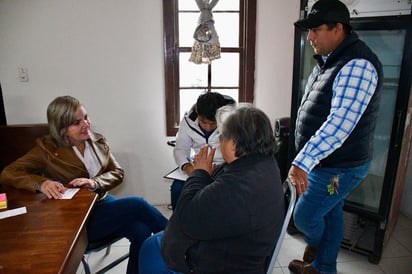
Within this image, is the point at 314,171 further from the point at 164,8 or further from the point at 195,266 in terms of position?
the point at 164,8

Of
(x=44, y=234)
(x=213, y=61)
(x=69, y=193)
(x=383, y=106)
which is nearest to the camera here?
(x=44, y=234)

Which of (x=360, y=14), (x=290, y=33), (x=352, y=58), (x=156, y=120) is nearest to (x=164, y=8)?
(x=156, y=120)

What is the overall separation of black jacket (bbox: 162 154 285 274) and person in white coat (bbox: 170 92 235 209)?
77 cm

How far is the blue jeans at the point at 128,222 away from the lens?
58.8 inches

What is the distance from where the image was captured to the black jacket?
3.01 ft

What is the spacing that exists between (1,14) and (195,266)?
90.3 inches

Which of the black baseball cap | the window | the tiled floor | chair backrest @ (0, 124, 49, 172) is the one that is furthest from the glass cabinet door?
chair backrest @ (0, 124, 49, 172)

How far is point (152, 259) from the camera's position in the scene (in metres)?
1.23

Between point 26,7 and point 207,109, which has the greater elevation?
point 26,7

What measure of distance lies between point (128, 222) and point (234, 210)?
0.82 m

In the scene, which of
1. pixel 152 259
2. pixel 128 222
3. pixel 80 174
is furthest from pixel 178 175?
pixel 152 259

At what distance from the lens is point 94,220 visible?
151cm

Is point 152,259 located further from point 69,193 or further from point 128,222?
point 69,193

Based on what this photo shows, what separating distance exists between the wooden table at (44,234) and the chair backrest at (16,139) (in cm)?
75
